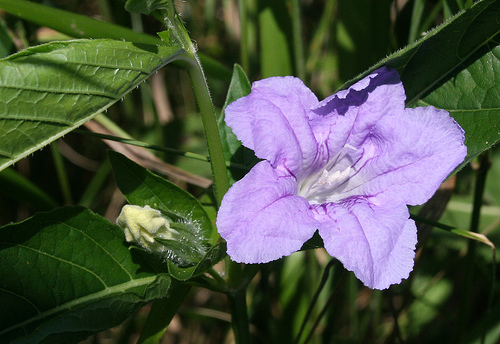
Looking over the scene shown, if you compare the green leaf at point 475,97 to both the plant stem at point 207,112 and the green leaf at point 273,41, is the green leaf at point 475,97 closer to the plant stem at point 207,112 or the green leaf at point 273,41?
the plant stem at point 207,112

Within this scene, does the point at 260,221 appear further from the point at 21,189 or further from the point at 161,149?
the point at 21,189

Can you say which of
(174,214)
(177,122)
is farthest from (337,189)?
(177,122)

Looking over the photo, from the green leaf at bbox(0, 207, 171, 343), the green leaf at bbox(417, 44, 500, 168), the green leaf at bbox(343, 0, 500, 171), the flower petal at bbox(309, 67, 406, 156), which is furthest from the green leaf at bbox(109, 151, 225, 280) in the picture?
Result: the green leaf at bbox(417, 44, 500, 168)

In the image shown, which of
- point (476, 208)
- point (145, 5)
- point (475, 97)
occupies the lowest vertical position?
point (476, 208)

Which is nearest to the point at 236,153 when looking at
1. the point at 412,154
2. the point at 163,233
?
the point at 163,233

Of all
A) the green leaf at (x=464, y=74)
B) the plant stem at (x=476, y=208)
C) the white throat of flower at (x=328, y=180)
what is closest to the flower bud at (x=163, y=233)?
the white throat of flower at (x=328, y=180)

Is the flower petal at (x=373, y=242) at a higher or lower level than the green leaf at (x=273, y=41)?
lower

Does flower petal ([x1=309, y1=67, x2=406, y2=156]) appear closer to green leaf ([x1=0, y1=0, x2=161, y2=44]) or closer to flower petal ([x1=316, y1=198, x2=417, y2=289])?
flower petal ([x1=316, y1=198, x2=417, y2=289])
